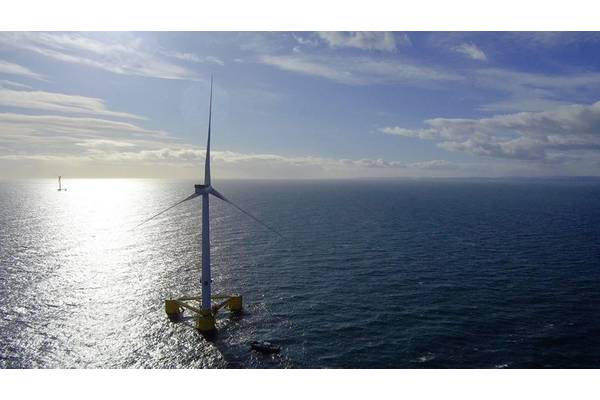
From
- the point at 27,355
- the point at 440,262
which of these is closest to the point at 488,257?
the point at 440,262

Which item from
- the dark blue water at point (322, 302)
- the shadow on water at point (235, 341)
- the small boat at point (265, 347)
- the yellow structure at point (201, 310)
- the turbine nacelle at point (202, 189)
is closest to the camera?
the shadow on water at point (235, 341)

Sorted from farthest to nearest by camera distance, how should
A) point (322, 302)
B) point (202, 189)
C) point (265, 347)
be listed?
point (322, 302) < point (202, 189) < point (265, 347)

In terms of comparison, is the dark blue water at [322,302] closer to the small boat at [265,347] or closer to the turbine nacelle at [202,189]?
the small boat at [265,347]

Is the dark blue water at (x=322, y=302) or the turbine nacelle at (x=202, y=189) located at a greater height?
the turbine nacelle at (x=202, y=189)

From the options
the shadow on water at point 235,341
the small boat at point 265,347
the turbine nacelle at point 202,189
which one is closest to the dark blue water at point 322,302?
the shadow on water at point 235,341

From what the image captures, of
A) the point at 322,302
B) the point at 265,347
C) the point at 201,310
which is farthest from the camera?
the point at 322,302

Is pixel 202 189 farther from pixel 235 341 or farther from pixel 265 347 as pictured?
pixel 265 347

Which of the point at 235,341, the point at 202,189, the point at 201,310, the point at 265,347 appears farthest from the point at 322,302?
the point at 202,189

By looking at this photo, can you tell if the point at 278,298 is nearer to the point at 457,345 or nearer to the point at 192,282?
the point at 192,282
